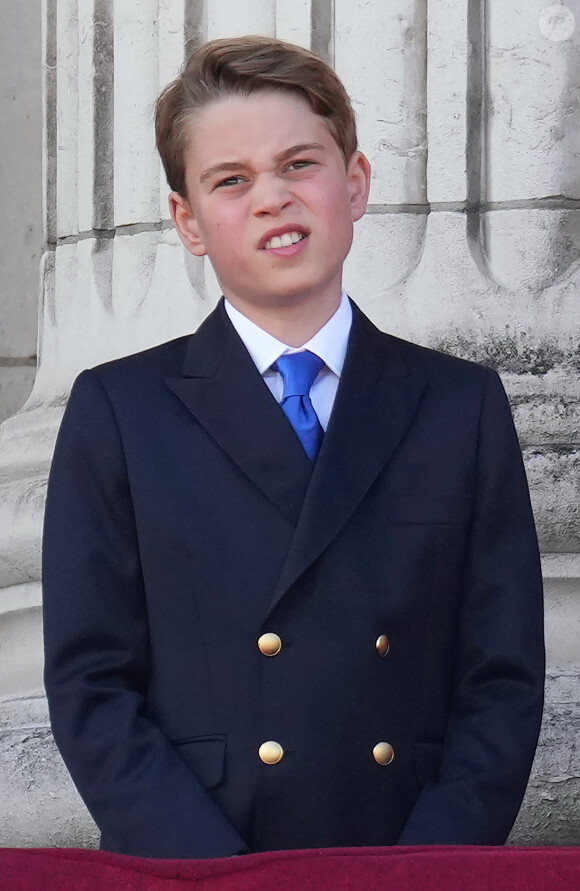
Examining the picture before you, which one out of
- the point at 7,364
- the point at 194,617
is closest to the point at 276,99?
the point at 194,617

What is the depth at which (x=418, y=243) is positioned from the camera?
3.10 m

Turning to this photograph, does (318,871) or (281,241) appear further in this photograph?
(281,241)

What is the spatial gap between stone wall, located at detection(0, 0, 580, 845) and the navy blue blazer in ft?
2.65

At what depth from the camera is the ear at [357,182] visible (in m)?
2.01

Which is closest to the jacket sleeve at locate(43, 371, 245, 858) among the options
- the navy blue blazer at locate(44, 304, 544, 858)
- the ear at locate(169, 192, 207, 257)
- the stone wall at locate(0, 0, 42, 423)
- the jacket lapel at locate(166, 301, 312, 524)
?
the navy blue blazer at locate(44, 304, 544, 858)

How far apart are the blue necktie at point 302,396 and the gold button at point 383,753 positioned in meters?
0.34

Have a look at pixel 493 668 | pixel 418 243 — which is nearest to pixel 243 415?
pixel 493 668

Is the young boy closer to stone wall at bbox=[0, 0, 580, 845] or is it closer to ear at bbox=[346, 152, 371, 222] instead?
ear at bbox=[346, 152, 371, 222]

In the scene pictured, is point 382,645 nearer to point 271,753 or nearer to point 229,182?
point 271,753

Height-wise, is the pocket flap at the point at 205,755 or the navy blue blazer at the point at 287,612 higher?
the navy blue blazer at the point at 287,612

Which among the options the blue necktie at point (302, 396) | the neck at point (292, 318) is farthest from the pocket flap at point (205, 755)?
the neck at point (292, 318)

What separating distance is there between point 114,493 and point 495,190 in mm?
1472

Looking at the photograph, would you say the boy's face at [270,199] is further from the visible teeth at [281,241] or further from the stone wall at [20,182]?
the stone wall at [20,182]

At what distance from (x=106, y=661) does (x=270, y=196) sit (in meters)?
0.57
